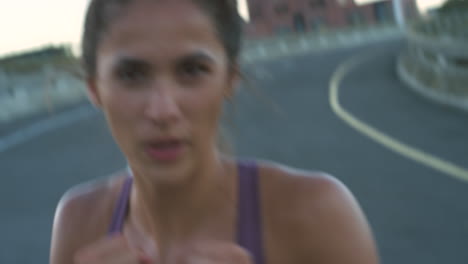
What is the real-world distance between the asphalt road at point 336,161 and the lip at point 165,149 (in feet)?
1.68

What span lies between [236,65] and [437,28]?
18406 millimetres

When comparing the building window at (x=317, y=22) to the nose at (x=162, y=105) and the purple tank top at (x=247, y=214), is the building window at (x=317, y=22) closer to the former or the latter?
the purple tank top at (x=247, y=214)

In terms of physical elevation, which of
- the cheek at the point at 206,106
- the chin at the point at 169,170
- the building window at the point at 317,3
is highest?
the cheek at the point at 206,106

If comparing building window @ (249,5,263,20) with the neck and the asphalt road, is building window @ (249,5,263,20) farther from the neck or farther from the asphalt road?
the neck

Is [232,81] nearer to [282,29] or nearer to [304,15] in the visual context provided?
[282,29]

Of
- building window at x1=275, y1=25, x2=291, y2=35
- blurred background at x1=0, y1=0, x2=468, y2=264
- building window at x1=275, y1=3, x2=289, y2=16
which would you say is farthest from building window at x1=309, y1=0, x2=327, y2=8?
blurred background at x1=0, y1=0, x2=468, y2=264

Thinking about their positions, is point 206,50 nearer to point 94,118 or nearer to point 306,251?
point 306,251

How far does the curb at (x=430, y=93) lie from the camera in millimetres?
15055

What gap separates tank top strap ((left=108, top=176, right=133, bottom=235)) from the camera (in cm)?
231

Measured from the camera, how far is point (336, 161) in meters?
10.6

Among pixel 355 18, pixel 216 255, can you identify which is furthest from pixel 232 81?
pixel 355 18

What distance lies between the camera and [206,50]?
194 cm

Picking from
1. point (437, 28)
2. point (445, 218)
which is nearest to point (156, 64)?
point (445, 218)

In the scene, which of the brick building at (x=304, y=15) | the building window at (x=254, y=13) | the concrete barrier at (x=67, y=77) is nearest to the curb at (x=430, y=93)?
the concrete barrier at (x=67, y=77)
